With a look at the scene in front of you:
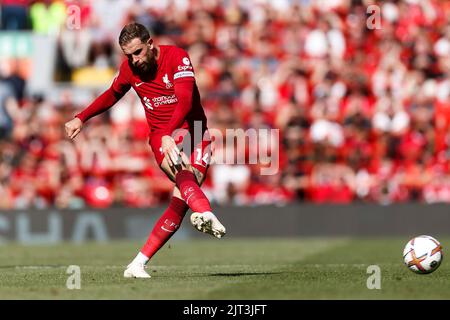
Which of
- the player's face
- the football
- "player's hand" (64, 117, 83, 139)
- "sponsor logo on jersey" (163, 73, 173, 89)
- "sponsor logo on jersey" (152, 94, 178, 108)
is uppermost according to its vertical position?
the player's face

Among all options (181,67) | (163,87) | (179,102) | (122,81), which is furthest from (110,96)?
(179,102)

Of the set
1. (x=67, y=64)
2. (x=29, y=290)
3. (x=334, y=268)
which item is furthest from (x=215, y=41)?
(x=29, y=290)

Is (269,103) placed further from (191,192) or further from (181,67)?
(191,192)

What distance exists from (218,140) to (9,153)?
4.43 meters

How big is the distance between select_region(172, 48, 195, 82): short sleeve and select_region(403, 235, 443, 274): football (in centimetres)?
Result: 288

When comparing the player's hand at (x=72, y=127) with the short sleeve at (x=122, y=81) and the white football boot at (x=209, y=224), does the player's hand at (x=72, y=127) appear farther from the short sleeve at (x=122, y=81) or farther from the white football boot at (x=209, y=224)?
the white football boot at (x=209, y=224)

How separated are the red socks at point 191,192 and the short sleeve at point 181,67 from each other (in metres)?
0.98

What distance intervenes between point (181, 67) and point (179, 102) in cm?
45

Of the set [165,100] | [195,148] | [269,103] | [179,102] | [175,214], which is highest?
[269,103]

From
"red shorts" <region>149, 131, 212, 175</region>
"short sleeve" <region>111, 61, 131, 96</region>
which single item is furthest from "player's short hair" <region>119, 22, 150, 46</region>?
"red shorts" <region>149, 131, 212, 175</region>

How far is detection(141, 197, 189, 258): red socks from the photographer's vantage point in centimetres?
1109

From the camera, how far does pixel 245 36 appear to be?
80.8 ft

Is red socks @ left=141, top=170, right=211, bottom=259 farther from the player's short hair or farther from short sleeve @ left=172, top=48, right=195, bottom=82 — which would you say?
the player's short hair

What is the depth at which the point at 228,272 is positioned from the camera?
12.1m
